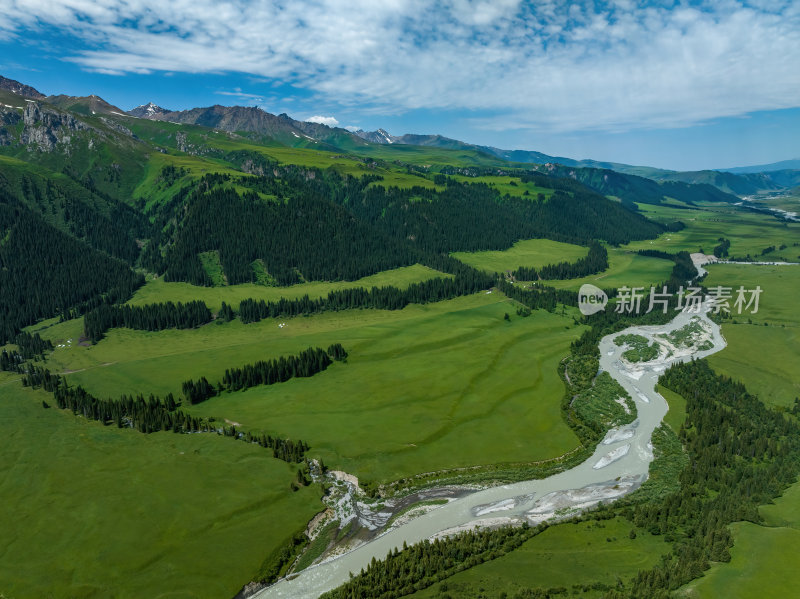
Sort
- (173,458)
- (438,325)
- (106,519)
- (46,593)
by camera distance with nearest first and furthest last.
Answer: (46,593), (106,519), (173,458), (438,325)

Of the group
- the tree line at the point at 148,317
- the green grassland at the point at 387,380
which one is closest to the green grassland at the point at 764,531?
the green grassland at the point at 387,380

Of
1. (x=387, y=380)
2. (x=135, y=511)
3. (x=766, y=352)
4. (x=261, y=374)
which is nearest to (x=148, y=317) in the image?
(x=261, y=374)

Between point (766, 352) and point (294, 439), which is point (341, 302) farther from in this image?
point (766, 352)

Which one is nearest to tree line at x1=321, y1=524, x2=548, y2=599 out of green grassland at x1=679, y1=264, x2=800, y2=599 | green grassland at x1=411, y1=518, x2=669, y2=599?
green grassland at x1=411, y1=518, x2=669, y2=599

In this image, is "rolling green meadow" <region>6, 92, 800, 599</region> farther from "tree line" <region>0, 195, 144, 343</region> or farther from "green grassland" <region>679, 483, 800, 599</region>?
"tree line" <region>0, 195, 144, 343</region>

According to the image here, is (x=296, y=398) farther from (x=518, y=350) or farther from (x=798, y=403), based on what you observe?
(x=798, y=403)

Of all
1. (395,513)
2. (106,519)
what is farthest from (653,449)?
(106,519)
